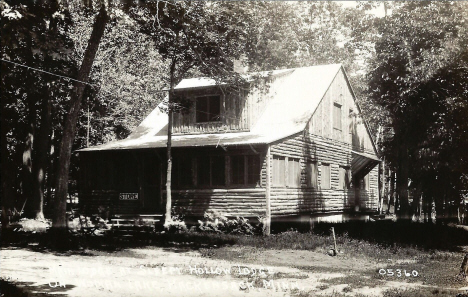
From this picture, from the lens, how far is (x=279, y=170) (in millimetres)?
24188

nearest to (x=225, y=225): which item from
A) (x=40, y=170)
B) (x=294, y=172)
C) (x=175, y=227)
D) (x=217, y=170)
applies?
(x=175, y=227)

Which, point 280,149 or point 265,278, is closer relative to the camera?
point 265,278

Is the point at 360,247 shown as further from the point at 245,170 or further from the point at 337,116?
the point at 337,116

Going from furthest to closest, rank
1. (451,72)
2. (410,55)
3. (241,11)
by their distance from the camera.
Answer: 1. (410,55)
2. (451,72)
3. (241,11)

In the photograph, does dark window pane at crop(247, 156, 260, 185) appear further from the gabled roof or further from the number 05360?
the number 05360

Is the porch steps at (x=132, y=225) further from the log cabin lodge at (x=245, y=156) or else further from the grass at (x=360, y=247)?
the log cabin lodge at (x=245, y=156)

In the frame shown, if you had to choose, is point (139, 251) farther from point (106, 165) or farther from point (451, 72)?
point (451, 72)

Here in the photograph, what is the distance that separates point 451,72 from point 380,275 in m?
14.5

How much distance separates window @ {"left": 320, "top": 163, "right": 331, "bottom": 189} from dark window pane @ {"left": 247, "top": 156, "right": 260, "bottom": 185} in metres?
6.06

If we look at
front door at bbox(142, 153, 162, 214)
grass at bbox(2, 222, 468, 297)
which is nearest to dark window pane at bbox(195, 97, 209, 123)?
front door at bbox(142, 153, 162, 214)

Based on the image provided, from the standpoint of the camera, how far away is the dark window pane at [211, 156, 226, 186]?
24.6 metres

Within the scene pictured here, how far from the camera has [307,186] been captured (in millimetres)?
26656

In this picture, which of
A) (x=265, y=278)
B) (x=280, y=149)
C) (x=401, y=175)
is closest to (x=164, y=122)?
(x=280, y=149)

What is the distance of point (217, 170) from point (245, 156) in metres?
1.75
